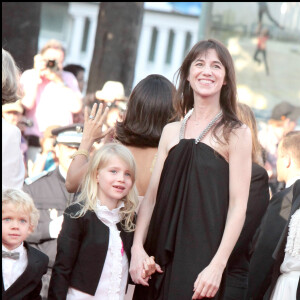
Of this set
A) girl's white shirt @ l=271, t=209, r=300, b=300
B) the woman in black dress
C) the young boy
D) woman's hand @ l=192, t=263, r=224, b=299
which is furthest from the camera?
girl's white shirt @ l=271, t=209, r=300, b=300

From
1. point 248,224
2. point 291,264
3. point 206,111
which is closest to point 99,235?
point 206,111

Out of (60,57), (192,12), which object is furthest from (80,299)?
(192,12)

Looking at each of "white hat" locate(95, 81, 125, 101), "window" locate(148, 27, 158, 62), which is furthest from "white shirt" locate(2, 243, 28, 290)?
"window" locate(148, 27, 158, 62)

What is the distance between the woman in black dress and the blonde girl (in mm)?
167

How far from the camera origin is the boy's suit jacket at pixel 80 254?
564 cm

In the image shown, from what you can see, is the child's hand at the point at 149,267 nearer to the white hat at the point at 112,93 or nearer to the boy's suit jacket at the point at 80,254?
the boy's suit jacket at the point at 80,254

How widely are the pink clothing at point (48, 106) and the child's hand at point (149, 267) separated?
5.44 m

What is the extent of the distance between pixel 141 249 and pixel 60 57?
588 cm

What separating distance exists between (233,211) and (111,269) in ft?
2.59

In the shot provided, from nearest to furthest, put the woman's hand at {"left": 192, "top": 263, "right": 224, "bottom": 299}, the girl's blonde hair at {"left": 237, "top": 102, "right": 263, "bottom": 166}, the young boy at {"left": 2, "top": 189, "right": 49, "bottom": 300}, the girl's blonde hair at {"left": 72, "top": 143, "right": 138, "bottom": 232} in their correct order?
the woman's hand at {"left": 192, "top": 263, "right": 224, "bottom": 299}
the young boy at {"left": 2, "top": 189, "right": 49, "bottom": 300}
the girl's blonde hair at {"left": 72, "top": 143, "right": 138, "bottom": 232}
the girl's blonde hair at {"left": 237, "top": 102, "right": 263, "bottom": 166}

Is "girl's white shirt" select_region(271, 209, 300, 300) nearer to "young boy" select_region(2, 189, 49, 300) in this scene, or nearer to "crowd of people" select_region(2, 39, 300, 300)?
"crowd of people" select_region(2, 39, 300, 300)

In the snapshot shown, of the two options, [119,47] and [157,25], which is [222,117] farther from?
[157,25]

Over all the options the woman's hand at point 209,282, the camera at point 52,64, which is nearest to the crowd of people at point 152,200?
the woman's hand at point 209,282

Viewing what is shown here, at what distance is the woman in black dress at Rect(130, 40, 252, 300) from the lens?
5410 millimetres
